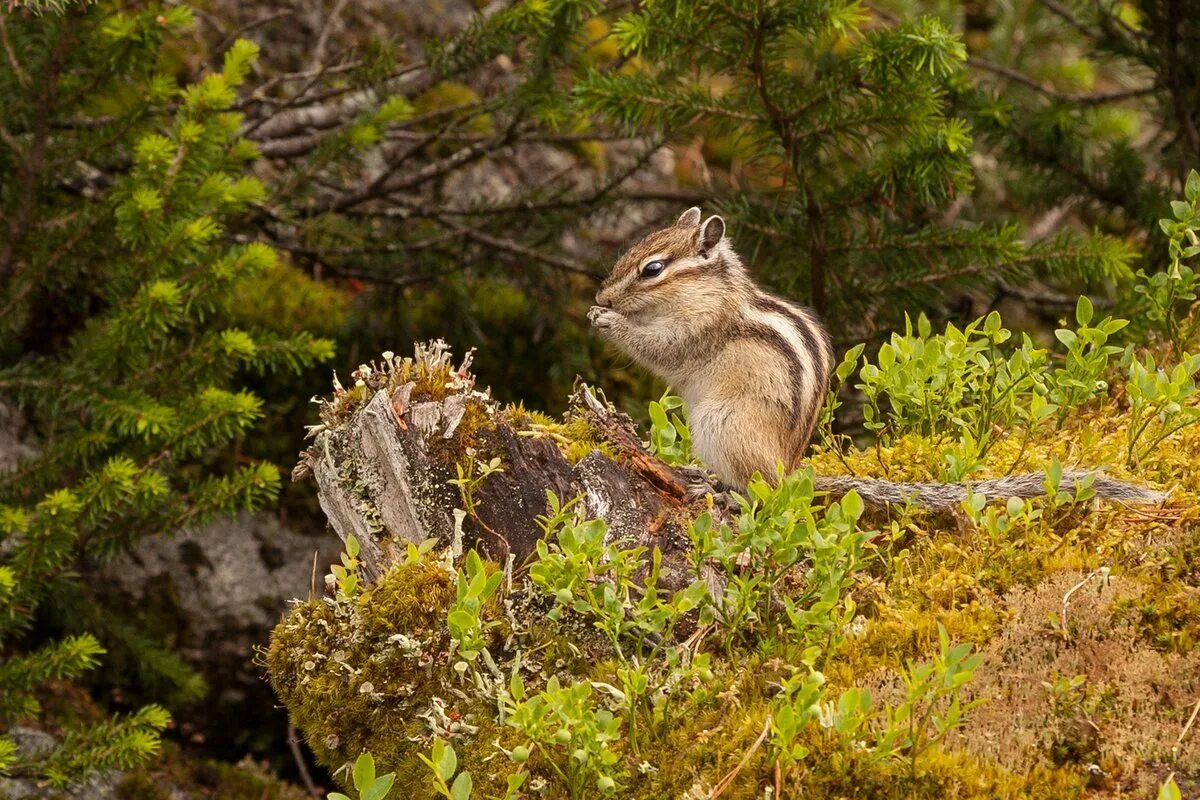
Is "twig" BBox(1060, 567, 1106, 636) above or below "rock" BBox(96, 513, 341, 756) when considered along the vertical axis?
above

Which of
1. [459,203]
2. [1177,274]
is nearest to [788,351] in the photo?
[1177,274]

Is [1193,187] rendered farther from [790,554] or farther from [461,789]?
[461,789]

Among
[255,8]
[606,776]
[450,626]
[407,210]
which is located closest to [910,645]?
[606,776]

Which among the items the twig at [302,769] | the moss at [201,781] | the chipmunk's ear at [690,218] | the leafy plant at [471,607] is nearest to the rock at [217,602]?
the twig at [302,769]

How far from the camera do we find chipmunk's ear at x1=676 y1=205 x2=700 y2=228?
5422mm

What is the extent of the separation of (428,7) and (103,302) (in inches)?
157

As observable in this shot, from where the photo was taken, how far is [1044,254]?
5426 millimetres

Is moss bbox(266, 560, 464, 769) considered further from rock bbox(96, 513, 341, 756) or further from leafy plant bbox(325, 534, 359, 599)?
rock bbox(96, 513, 341, 756)

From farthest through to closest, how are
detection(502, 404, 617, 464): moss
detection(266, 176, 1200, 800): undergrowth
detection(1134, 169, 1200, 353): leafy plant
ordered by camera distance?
detection(1134, 169, 1200, 353): leafy plant → detection(502, 404, 617, 464): moss → detection(266, 176, 1200, 800): undergrowth

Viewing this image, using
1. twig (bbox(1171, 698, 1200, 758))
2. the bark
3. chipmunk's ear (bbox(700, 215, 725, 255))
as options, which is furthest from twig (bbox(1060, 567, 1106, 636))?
chipmunk's ear (bbox(700, 215, 725, 255))

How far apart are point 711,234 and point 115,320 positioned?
2.47 m

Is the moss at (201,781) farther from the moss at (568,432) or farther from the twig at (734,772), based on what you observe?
the twig at (734,772)

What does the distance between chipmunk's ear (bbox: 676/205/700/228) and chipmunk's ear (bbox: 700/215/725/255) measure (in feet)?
0.29

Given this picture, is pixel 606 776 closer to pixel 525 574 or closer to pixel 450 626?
pixel 450 626
